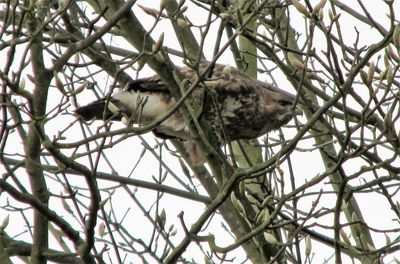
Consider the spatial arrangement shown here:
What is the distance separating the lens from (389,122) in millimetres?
3463

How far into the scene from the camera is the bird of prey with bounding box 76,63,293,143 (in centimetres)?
534

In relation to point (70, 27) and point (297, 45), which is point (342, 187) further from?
point (297, 45)

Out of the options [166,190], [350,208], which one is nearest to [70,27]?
[166,190]

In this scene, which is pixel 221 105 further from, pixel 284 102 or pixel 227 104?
pixel 284 102

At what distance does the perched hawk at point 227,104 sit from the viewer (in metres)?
5.34

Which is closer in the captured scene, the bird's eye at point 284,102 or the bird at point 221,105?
the bird at point 221,105

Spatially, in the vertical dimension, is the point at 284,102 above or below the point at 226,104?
above

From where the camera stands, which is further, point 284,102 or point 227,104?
point 284,102

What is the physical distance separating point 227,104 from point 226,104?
0.04 ft

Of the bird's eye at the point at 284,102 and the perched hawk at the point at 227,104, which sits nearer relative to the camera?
the perched hawk at the point at 227,104

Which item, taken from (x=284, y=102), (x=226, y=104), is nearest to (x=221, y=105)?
(x=226, y=104)

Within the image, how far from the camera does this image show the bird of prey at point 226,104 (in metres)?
5.34

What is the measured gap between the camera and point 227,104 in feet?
18.6

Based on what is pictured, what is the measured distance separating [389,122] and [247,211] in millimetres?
849
